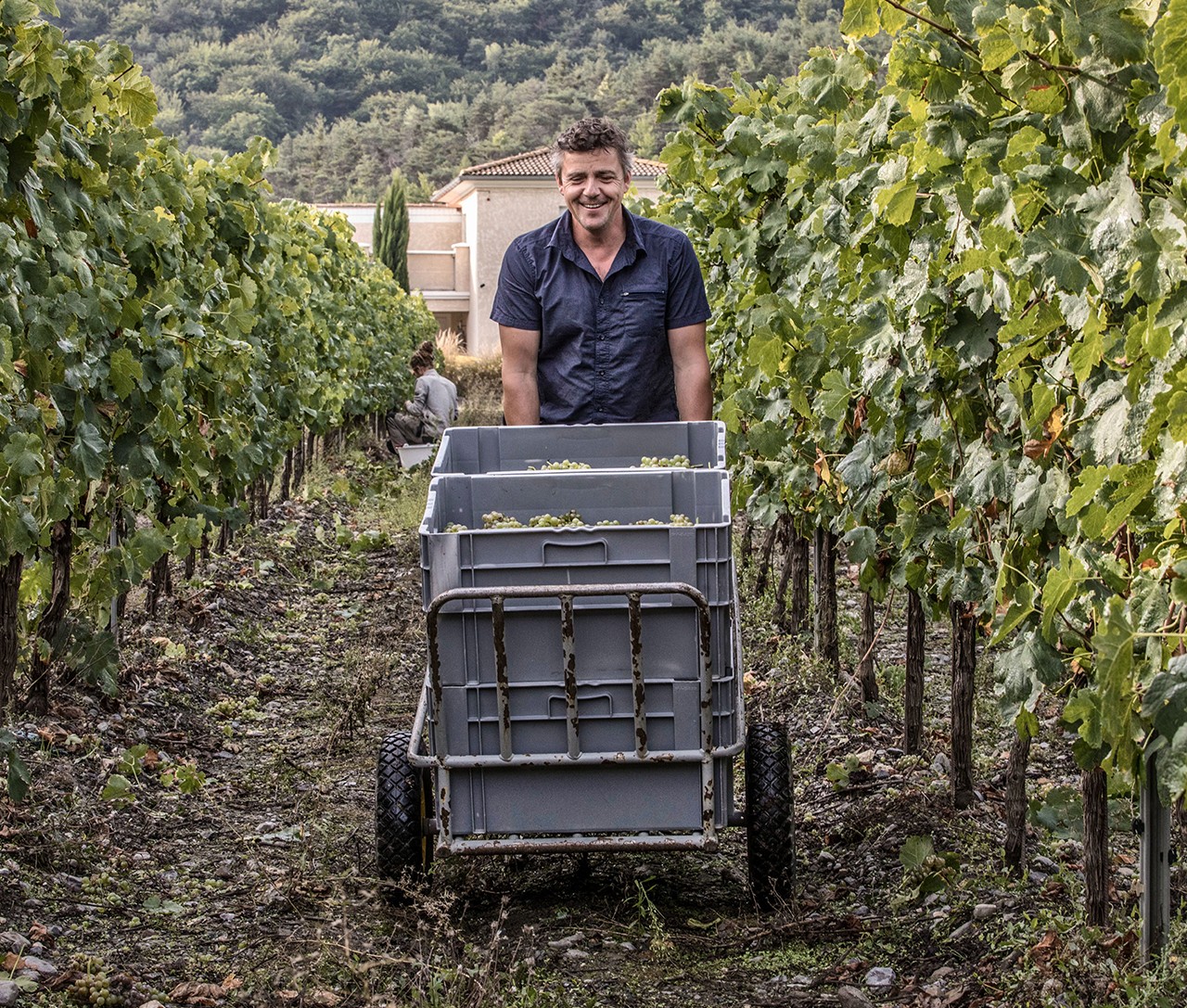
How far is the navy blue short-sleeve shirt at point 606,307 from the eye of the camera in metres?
4.78

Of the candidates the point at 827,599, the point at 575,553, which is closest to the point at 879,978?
the point at 575,553

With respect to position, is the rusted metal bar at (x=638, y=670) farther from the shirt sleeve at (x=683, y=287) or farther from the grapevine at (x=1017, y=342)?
the shirt sleeve at (x=683, y=287)

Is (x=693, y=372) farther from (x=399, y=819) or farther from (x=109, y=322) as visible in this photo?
(x=109, y=322)

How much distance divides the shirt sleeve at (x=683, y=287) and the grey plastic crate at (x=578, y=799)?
163 centimetres

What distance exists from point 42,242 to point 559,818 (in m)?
2.16

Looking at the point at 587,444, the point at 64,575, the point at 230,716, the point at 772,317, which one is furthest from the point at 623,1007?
the point at 230,716

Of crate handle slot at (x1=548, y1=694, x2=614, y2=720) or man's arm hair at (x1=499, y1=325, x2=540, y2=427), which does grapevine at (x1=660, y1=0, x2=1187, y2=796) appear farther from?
crate handle slot at (x1=548, y1=694, x2=614, y2=720)

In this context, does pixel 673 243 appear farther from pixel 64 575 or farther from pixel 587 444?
pixel 64 575

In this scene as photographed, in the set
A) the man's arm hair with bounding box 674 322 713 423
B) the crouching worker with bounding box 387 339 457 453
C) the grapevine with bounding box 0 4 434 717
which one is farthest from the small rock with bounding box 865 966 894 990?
the crouching worker with bounding box 387 339 457 453

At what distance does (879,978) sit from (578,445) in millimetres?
1884

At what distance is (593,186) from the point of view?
15.3ft

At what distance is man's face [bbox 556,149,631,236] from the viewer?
4.63 m

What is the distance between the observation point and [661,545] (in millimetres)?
3691

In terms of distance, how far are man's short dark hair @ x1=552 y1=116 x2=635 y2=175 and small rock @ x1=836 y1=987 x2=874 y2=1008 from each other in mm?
2578
